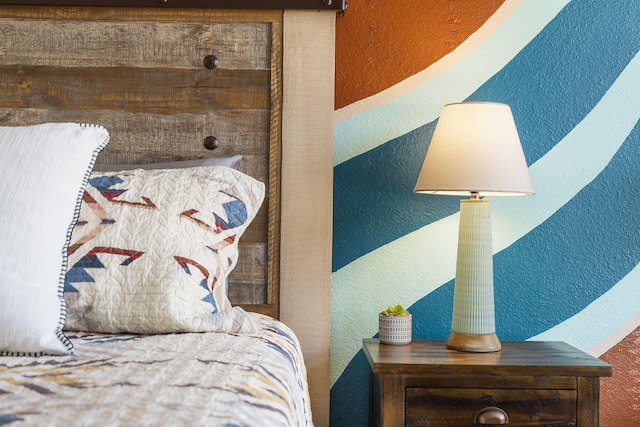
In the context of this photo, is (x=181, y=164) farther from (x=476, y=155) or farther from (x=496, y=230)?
(x=496, y=230)

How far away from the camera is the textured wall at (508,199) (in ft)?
6.68

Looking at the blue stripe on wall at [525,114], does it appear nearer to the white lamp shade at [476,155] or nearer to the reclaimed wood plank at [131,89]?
the white lamp shade at [476,155]

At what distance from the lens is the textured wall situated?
2.04 m

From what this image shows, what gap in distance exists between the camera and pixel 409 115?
2066mm

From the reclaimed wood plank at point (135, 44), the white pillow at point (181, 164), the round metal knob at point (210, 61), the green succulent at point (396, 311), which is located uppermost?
the reclaimed wood plank at point (135, 44)

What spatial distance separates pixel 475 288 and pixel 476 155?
351 millimetres

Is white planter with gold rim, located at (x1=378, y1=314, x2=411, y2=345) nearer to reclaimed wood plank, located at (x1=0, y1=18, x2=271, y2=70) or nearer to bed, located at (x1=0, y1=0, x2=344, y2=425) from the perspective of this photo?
bed, located at (x1=0, y1=0, x2=344, y2=425)

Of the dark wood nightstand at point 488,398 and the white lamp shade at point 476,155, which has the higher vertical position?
the white lamp shade at point 476,155

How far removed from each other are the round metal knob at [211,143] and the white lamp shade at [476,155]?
2.06 ft

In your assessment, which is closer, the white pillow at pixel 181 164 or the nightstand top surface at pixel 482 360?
the nightstand top surface at pixel 482 360

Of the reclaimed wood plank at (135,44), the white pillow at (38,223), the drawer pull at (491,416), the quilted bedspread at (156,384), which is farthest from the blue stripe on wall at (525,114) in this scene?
the white pillow at (38,223)

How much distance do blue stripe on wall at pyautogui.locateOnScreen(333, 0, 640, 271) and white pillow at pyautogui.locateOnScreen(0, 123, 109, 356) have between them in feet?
2.92

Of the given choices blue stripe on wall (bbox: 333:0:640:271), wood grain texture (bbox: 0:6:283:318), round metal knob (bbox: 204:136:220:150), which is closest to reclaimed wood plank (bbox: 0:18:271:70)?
wood grain texture (bbox: 0:6:283:318)

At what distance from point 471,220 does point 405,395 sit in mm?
491
